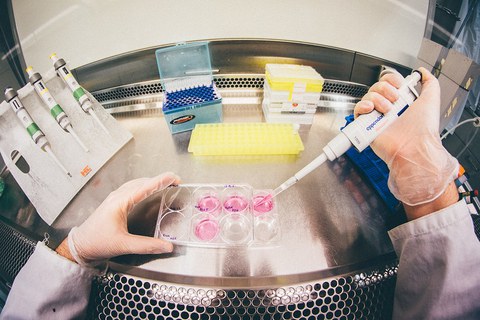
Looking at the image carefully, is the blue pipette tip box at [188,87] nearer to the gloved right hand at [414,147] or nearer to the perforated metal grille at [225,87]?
the perforated metal grille at [225,87]

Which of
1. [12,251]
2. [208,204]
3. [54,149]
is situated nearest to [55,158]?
[54,149]

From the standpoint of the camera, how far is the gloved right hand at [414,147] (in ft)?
2.13

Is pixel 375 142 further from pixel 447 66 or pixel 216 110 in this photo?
pixel 216 110

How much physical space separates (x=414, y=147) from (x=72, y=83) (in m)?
1.10

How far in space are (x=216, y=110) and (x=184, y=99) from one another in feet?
0.44

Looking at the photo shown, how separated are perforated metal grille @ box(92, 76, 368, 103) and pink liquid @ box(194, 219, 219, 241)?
703mm

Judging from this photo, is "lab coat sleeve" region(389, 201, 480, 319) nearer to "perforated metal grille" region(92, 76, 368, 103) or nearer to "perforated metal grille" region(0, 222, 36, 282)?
"perforated metal grille" region(92, 76, 368, 103)

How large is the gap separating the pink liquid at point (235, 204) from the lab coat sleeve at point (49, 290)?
15.5 inches

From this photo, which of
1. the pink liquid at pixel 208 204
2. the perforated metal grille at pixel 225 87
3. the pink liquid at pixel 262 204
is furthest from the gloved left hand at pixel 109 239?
the perforated metal grille at pixel 225 87

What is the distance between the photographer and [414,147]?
702 millimetres

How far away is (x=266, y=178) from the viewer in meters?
0.84

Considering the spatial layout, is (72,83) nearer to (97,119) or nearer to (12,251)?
(97,119)

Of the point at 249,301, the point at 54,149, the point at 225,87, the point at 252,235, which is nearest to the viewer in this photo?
the point at 249,301

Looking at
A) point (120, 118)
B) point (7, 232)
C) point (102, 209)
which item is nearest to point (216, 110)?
point (120, 118)
